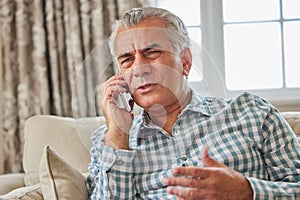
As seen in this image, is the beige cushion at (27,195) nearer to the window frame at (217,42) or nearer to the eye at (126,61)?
the eye at (126,61)

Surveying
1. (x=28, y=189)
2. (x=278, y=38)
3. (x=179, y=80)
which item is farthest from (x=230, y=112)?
(x=278, y=38)

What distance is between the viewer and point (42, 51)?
230cm

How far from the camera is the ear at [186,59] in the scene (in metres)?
1.37

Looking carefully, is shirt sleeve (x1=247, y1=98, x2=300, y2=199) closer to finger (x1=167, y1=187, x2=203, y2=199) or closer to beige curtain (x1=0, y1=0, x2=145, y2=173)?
finger (x1=167, y1=187, x2=203, y2=199)

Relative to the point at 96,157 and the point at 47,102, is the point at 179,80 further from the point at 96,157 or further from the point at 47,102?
the point at 47,102

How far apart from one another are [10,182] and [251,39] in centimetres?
132

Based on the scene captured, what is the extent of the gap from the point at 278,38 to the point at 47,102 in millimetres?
1148

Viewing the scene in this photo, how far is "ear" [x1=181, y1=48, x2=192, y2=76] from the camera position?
4.48ft

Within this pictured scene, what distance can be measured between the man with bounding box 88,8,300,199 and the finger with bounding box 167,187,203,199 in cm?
18

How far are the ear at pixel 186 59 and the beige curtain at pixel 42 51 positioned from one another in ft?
3.16

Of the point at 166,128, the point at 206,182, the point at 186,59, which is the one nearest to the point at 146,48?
the point at 186,59

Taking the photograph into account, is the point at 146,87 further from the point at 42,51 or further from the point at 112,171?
the point at 42,51

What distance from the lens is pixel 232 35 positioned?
259cm

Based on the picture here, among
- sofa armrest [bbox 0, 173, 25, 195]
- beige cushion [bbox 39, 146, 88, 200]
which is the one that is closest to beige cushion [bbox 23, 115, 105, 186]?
sofa armrest [bbox 0, 173, 25, 195]
